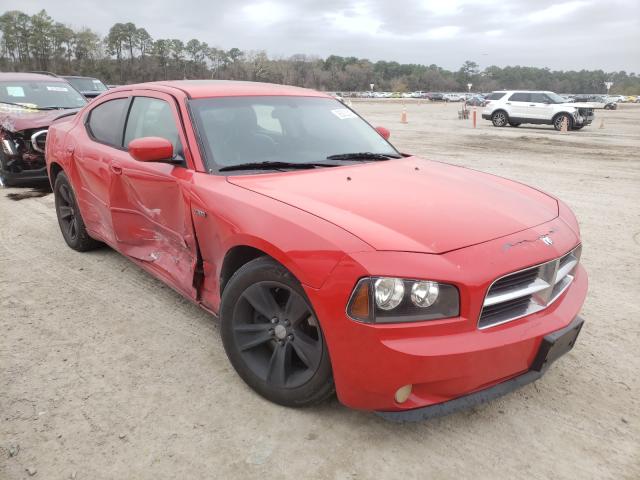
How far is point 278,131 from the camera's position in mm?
3342

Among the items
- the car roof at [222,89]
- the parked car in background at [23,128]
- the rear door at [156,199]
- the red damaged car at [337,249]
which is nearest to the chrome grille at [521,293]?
the red damaged car at [337,249]

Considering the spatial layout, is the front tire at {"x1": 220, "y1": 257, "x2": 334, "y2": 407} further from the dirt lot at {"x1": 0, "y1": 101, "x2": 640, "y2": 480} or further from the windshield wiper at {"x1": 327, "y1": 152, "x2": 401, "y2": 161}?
the windshield wiper at {"x1": 327, "y1": 152, "x2": 401, "y2": 161}

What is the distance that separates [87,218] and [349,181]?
2713 millimetres

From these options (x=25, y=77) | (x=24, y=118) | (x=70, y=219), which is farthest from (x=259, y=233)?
(x=25, y=77)

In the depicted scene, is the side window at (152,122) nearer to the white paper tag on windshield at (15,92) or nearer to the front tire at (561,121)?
the white paper tag on windshield at (15,92)

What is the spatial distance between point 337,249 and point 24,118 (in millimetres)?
7265

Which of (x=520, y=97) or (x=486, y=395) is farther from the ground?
(x=520, y=97)

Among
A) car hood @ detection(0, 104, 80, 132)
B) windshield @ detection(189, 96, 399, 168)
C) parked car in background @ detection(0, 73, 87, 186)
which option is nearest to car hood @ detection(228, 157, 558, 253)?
windshield @ detection(189, 96, 399, 168)

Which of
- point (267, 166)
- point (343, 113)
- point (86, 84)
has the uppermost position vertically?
point (86, 84)

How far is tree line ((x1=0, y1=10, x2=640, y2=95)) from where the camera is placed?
95.7 metres

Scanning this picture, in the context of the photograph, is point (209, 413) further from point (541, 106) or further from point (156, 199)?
point (541, 106)

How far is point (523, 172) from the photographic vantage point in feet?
31.8

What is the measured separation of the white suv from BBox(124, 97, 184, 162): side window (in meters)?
20.9

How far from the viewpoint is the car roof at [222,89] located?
11.0ft
